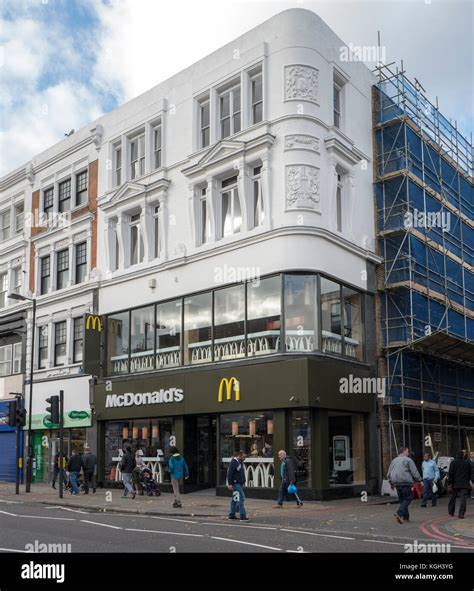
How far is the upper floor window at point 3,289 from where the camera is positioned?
36.8 meters

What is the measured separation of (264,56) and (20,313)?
1792cm

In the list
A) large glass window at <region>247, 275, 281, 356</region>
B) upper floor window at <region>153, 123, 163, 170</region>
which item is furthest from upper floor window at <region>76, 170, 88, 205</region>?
large glass window at <region>247, 275, 281, 356</region>

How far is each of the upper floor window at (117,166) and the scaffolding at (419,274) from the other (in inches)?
413

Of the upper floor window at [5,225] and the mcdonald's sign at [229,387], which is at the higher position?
the upper floor window at [5,225]

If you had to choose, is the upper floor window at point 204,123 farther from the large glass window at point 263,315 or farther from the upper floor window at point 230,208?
the large glass window at point 263,315

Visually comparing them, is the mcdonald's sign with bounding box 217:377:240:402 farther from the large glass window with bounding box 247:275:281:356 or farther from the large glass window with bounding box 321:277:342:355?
the large glass window with bounding box 321:277:342:355

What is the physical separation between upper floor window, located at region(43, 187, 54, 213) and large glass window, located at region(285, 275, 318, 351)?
623 inches

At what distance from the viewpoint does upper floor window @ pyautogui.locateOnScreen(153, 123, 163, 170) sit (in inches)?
1128

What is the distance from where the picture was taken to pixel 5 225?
38.1 metres

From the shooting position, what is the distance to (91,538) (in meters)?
13.3

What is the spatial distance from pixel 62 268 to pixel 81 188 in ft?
12.3

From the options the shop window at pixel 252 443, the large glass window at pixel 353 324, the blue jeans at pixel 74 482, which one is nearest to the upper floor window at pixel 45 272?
the blue jeans at pixel 74 482

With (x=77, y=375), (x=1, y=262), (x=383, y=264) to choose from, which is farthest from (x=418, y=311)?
(x=1, y=262)
